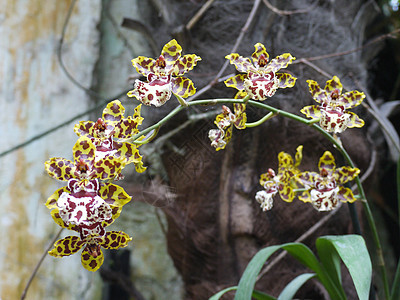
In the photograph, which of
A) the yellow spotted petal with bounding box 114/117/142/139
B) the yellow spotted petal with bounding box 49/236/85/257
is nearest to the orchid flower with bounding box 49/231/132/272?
the yellow spotted petal with bounding box 49/236/85/257

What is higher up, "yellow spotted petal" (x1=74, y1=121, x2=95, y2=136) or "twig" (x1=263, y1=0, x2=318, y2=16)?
"twig" (x1=263, y1=0, x2=318, y2=16)

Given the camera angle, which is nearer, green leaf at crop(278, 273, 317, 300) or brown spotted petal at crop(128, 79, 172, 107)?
brown spotted petal at crop(128, 79, 172, 107)

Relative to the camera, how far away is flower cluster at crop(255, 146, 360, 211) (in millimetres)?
636

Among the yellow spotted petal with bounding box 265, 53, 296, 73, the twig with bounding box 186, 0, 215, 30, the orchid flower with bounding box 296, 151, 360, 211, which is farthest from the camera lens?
the twig with bounding box 186, 0, 215, 30

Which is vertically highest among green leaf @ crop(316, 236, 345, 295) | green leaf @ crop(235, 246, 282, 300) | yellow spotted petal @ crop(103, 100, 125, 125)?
yellow spotted petal @ crop(103, 100, 125, 125)

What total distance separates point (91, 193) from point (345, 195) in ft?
1.35

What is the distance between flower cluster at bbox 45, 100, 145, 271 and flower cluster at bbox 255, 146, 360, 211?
277 mm

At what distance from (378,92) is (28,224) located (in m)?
1.03

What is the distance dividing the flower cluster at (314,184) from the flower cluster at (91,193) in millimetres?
277

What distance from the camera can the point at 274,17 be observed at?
3.16 ft

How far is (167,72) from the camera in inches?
19.8

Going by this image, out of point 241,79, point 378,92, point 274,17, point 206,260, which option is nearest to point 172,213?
point 206,260

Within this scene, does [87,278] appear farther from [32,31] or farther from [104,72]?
[32,31]

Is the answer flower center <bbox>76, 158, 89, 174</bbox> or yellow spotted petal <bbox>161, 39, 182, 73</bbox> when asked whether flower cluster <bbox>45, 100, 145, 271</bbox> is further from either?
yellow spotted petal <bbox>161, 39, 182, 73</bbox>
